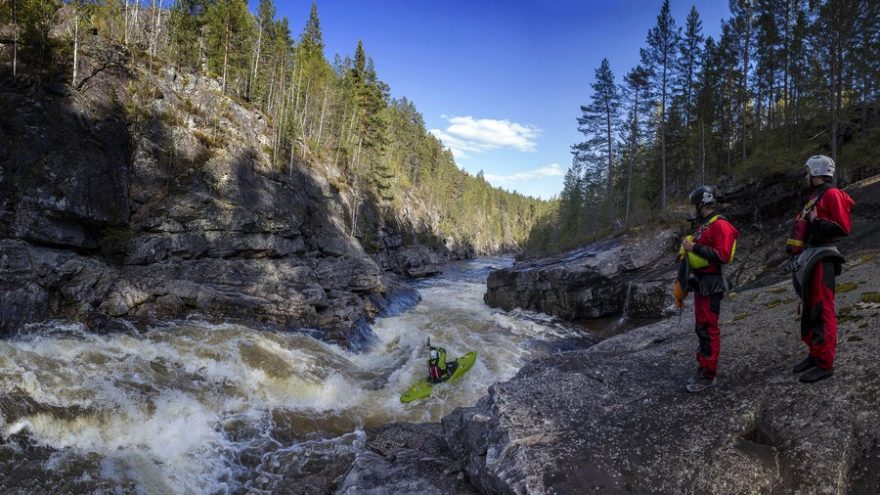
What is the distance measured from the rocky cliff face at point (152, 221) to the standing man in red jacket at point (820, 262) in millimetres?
16973

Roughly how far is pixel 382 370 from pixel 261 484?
304 inches

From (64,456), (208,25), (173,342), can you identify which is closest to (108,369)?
(173,342)

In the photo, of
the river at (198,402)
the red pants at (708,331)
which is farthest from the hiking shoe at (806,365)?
the river at (198,402)

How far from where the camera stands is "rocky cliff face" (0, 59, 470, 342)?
16297 mm

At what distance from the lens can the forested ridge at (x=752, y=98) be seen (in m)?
20.5

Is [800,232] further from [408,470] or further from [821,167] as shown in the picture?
[408,470]

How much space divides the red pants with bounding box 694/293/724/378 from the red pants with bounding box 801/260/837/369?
0.85 metres

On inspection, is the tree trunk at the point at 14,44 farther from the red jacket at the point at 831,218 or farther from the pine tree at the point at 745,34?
the pine tree at the point at 745,34

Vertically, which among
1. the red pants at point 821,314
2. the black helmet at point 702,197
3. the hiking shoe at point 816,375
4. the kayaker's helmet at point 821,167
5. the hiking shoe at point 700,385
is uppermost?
the kayaker's helmet at point 821,167

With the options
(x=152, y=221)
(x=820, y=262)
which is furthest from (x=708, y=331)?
(x=152, y=221)

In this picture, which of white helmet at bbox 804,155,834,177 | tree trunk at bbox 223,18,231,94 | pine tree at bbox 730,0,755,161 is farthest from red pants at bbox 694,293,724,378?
tree trunk at bbox 223,18,231,94

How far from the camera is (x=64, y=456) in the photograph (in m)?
8.19

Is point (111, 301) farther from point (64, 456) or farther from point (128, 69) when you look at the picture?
point (128, 69)

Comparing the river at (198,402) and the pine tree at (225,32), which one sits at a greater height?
the pine tree at (225,32)
